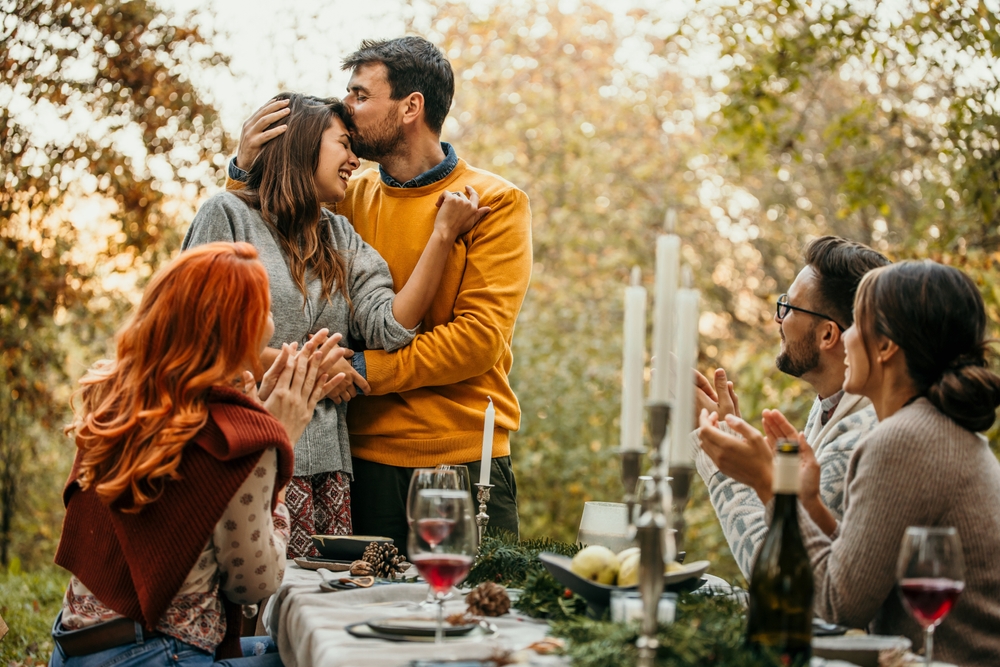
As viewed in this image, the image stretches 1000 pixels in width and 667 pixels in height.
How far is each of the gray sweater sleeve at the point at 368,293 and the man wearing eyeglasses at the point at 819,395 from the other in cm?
87

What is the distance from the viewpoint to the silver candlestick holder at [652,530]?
121 centimetres

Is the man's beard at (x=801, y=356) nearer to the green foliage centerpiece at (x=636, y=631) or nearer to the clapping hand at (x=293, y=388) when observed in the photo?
the green foliage centerpiece at (x=636, y=631)

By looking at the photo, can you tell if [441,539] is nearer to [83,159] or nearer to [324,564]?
[324,564]

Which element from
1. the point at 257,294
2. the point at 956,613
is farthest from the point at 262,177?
the point at 956,613

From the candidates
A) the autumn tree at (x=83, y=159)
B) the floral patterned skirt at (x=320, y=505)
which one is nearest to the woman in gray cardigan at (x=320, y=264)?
the floral patterned skirt at (x=320, y=505)

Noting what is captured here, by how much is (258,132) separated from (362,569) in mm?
1379

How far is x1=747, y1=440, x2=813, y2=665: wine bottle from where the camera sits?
1.33 metres

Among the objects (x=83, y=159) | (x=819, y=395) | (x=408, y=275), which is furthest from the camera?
(x=83, y=159)

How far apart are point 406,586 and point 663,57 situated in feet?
24.4

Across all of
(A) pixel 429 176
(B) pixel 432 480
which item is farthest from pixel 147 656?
(A) pixel 429 176

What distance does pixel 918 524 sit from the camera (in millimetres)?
1620

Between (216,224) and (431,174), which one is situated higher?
(431,174)

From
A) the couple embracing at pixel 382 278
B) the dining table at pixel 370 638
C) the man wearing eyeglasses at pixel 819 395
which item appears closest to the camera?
the dining table at pixel 370 638

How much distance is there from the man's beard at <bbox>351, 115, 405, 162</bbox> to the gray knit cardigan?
0.32 meters
